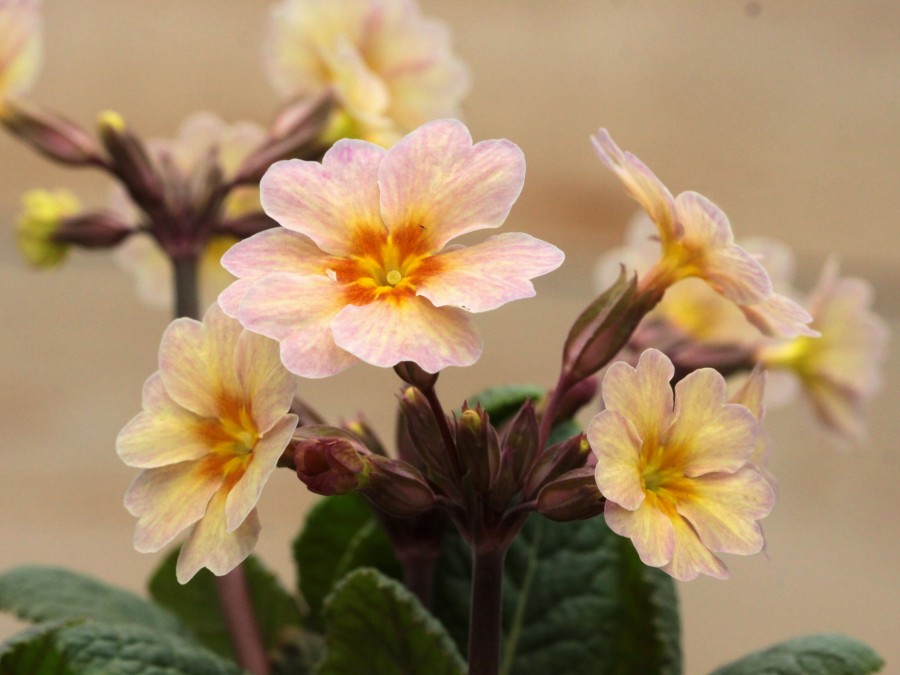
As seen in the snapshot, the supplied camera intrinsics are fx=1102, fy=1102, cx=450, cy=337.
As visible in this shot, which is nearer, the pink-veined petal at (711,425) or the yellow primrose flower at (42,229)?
the pink-veined petal at (711,425)

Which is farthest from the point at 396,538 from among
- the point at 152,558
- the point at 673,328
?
the point at 152,558

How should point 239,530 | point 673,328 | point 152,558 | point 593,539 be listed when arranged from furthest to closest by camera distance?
point 152,558 < point 673,328 < point 593,539 < point 239,530

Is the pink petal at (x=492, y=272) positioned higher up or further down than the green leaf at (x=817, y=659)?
higher up

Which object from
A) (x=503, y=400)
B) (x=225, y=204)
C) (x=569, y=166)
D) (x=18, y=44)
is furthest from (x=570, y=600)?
(x=569, y=166)

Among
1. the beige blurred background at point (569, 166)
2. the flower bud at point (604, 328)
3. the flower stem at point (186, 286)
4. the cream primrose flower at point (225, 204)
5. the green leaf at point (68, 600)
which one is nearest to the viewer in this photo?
the flower bud at point (604, 328)

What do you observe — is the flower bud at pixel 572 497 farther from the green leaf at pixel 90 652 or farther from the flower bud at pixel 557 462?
the green leaf at pixel 90 652

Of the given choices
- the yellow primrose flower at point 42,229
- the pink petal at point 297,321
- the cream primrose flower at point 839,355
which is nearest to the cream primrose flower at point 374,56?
the yellow primrose flower at point 42,229

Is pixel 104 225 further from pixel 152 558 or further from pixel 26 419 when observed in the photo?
pixel 26 419
